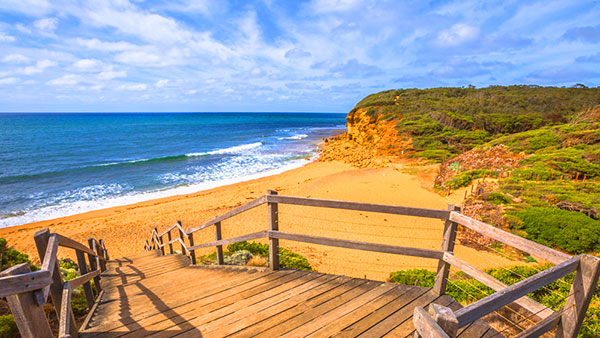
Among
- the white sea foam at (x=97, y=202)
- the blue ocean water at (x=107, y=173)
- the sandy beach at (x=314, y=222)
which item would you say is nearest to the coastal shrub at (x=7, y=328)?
the sandy beach at (x=314, y=222)

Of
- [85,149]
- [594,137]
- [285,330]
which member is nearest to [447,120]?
Answer: [594,137]

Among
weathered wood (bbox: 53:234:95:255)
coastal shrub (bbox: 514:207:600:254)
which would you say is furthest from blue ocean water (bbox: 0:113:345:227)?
coastal shrub (bbox: 514:207:600:254)

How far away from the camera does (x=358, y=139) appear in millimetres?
38312

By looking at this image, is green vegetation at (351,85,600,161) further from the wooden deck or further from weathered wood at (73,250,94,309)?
weathered wood at (73,250,94,309)

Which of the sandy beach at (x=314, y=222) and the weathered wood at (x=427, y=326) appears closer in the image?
the weathered wood at (x=427, y=326)

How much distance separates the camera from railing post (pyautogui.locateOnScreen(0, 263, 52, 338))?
1.80m

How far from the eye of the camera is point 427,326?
1.48m

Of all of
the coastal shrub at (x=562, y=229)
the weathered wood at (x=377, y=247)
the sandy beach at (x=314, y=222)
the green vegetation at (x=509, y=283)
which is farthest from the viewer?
the sandy beach at (x=314, y=222)

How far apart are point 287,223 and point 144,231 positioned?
7698mm

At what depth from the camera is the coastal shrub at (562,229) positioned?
8.06 metres

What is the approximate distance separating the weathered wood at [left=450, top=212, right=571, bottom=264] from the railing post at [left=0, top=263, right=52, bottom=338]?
3803 mm

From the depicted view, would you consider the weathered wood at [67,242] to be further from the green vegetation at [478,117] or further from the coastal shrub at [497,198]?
the green vegetation at [478,117]

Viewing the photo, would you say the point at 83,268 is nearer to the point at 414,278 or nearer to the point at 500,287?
the point at 500,287

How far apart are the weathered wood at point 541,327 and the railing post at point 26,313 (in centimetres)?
344
